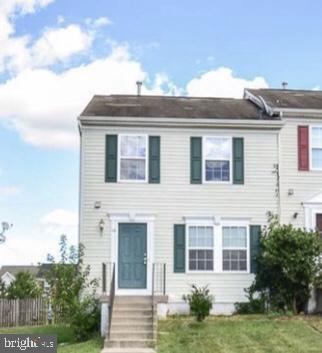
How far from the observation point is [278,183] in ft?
62.5

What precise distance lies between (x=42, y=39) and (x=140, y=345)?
27.9 feet

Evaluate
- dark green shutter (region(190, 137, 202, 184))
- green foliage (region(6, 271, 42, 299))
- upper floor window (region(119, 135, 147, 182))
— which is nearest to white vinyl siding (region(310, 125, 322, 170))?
dark green shutter (region(190, 137, 202, 184))

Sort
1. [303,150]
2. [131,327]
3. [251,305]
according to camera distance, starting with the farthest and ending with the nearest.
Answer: [303,150], [251,305], [131,327]

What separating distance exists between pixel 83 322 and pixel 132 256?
2.40 m

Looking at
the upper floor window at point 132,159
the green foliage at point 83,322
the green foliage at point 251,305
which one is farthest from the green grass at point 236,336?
the upper floor window at point 132,159

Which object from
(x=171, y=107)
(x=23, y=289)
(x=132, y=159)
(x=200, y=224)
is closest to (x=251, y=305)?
(x=200, y=224)

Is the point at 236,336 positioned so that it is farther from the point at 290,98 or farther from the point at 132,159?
the point at 290,98

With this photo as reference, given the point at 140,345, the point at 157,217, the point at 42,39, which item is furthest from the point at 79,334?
the point at 42,39

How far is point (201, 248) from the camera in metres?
18.6

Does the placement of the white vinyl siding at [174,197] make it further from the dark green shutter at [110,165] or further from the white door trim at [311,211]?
the white door trim at [311,211]

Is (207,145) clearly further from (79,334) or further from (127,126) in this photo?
(79,334)

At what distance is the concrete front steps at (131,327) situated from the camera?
14.8 meters

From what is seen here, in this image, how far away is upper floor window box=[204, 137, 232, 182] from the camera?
18.9m

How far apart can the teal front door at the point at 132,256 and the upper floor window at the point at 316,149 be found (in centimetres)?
523
